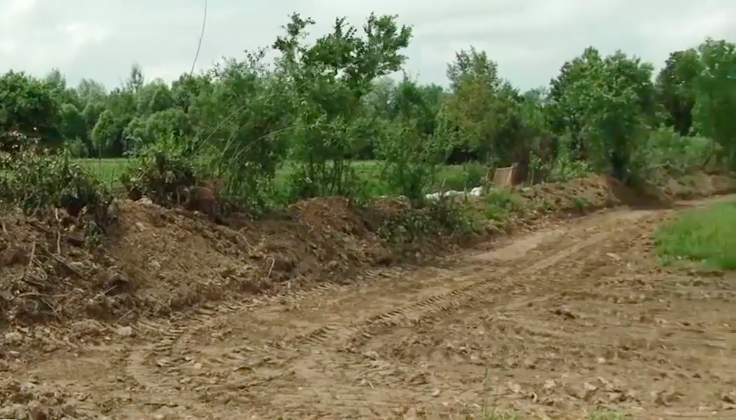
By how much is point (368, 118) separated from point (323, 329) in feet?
19.4

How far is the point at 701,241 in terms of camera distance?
13.6 meters

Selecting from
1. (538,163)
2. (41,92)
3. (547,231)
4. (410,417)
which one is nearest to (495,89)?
(538,163)

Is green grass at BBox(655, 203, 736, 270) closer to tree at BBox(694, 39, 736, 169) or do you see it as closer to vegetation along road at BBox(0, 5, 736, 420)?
vegetation along road at BBox(0, 5, 736, 420)

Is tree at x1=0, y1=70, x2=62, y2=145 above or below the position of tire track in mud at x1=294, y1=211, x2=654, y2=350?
above

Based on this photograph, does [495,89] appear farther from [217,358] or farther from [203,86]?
[217,358]

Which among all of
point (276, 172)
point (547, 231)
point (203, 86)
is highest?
Result: point (203, 86)

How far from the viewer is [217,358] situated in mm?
7152

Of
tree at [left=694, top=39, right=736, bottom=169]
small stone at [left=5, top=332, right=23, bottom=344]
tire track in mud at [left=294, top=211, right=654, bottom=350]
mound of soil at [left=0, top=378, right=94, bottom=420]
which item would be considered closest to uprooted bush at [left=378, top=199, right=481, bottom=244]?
tire track in mud at [left=294, top=211, right=654, bottom=350]

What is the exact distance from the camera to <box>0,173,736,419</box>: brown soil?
5.99 meters

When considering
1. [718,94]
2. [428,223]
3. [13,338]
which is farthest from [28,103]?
[718,94]

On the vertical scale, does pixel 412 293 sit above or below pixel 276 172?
below

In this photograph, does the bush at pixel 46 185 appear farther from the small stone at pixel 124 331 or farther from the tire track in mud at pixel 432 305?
the tire track in mud at pixel 432 305

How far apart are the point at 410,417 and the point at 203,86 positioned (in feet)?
24.2

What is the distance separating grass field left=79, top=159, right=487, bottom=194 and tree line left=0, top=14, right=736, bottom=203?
19 cm
